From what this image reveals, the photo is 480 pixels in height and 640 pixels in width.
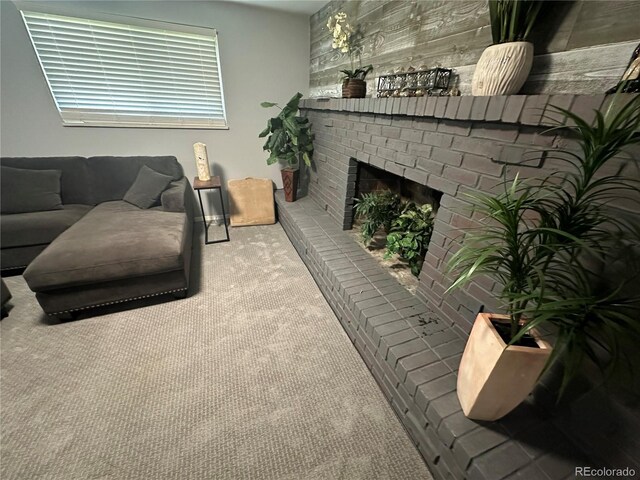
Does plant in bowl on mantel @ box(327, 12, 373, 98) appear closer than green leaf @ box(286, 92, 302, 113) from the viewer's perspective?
Yes

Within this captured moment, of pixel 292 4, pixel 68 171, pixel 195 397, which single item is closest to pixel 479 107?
pixel 195 397

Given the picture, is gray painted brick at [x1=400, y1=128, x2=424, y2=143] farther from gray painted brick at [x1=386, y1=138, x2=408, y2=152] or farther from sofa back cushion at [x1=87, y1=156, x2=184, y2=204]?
sofa back cushion at [x1=87, y1=156, x2=184, y2=204]

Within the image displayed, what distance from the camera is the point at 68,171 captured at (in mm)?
2314

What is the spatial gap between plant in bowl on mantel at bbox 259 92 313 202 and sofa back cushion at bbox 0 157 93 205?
1.73 metres

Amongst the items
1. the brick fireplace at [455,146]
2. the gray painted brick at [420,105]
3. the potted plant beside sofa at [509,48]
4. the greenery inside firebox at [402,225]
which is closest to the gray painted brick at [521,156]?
the brick fireplace at [455,146]

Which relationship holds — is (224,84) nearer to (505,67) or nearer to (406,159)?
(406,159)

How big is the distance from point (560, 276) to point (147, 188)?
115 inches

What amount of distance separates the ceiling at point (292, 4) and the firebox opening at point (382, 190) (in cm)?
Result: 162

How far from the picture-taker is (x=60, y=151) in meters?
2.39

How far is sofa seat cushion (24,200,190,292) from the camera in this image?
1.48m

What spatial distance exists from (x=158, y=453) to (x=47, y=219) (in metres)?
2.09

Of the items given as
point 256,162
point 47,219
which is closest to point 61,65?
point 47,219

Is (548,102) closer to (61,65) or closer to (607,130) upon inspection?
(607,130)

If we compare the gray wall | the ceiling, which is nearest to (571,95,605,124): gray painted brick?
the ceiling
